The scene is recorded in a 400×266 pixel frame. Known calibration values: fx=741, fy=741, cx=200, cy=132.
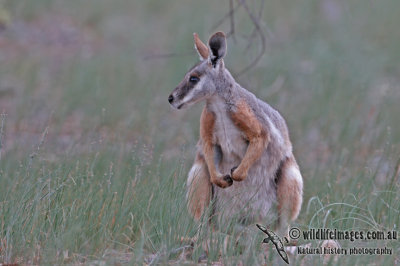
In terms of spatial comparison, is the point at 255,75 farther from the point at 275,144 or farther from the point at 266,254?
the point at 266,254

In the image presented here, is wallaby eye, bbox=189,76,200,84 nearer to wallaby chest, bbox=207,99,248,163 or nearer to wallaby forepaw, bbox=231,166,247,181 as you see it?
wallaby chest, bbox=207,99,248,163

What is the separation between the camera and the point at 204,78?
5059 mm

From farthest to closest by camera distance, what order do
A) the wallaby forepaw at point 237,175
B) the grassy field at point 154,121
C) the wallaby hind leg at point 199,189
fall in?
the wallaby hind leg at point 199,189, the wallaby forepaw at point 237,175, the grassy field at point 154,121

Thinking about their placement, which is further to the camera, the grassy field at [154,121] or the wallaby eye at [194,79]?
the wallaby eye at [194,79]

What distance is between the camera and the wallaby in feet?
16.5

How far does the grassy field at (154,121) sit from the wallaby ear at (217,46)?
827 millimetres

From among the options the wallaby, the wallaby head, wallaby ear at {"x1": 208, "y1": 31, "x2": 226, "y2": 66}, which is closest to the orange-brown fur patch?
the wallaby

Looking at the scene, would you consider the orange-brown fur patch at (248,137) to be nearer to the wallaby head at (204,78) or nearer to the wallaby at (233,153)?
the wallaby at (233,153)

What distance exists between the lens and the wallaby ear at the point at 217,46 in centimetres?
500

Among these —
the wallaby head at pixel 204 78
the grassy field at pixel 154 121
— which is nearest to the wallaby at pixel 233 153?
the wallaby head at pixel 204 78

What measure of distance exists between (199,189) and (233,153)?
35cm

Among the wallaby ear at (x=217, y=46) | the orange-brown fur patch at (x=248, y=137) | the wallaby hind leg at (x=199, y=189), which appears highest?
the wallaby ear at (x=217, y=46)

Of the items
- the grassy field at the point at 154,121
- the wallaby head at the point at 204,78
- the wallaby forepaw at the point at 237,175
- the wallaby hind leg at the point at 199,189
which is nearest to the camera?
the grassy field at the point at 154,121

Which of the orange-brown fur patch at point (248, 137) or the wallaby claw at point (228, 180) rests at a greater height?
the orange-brown fur patch at point (248, 137)
